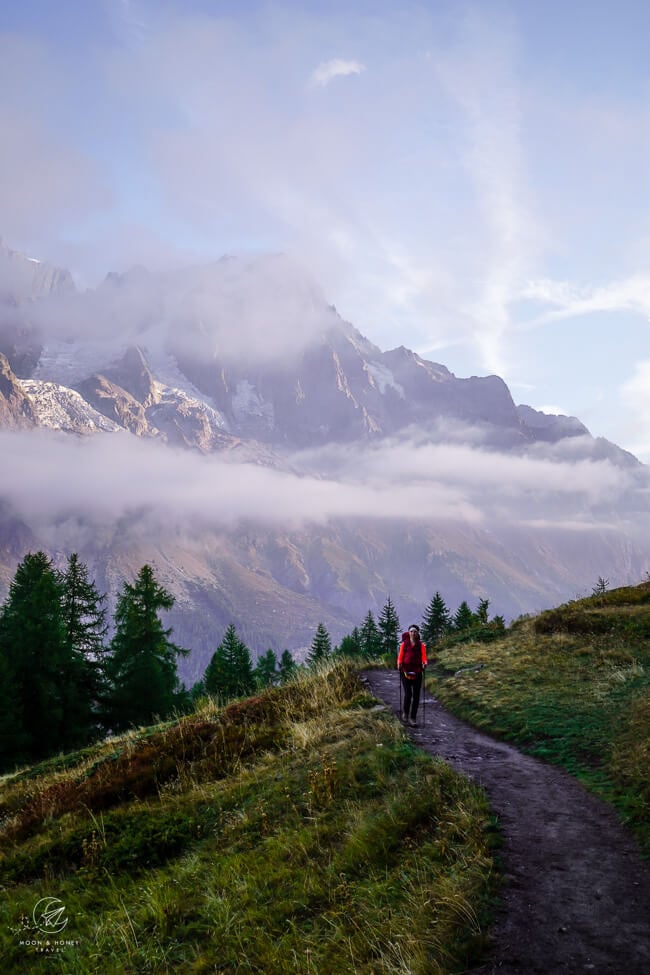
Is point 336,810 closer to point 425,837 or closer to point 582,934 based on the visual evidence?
point 425,837

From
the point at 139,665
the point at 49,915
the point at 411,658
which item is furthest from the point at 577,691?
the point at 139,665

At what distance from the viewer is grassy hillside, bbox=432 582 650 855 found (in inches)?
386

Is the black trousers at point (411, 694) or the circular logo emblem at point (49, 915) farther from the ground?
the black trousers at point (411, 694)

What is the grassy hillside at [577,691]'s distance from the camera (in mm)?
9797

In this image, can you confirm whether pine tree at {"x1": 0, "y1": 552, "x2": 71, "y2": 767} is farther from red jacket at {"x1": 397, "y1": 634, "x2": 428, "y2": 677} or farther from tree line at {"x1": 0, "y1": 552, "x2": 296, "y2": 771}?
red jacket at {"x1": 397, "y1": 634, "x2": 428, "y2": 677}

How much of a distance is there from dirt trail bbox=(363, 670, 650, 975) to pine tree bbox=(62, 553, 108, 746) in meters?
33.8

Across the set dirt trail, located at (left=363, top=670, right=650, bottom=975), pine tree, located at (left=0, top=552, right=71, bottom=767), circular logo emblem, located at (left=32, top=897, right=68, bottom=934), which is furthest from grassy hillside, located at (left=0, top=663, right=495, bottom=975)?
pine tree, located at (left=0, top=552, right=71, bottom=767)

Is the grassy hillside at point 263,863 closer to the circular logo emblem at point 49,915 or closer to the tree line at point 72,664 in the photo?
the circular logo emblem at point 49,915

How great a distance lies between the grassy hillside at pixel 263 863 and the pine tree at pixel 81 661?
2627cm

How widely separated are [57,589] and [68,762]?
72.8 feet

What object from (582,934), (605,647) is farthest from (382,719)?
(605,647)

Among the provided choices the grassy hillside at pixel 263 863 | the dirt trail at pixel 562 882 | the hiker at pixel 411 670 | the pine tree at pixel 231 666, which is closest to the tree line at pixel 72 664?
the pine tree at pixel 231 666

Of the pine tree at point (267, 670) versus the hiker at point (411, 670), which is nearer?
the hiker at point (411, 670)

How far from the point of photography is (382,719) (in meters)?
13.0
